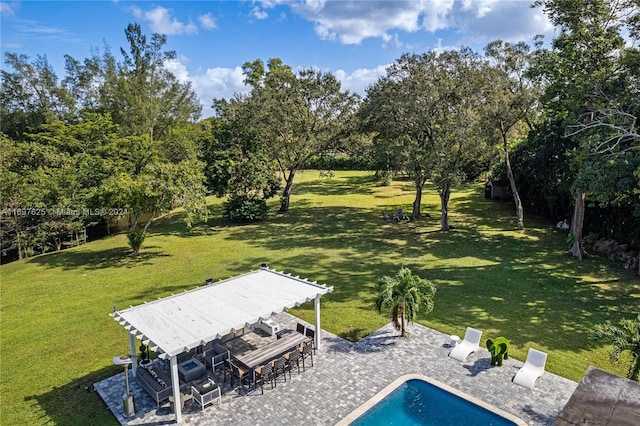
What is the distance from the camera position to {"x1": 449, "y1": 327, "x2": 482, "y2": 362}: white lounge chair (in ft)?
36.3

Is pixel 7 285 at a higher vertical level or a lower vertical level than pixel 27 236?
lower

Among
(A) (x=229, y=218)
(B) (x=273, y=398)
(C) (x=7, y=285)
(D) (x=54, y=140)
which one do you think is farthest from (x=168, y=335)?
(D) (x=54, y=140)

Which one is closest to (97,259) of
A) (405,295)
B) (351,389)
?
(351,389)

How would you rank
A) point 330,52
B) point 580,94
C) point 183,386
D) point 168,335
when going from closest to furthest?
point 168,335, point 183,386, point 580,94, point 330,52

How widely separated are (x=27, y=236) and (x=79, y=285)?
927cm

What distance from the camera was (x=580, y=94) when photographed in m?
16.3

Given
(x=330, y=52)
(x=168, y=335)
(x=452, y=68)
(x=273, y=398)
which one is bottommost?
(x=273, y=398)

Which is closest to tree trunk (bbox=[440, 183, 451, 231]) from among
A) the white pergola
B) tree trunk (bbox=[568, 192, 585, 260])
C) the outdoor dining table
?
tree trunk (bbox=[568, 192, 585, 260])

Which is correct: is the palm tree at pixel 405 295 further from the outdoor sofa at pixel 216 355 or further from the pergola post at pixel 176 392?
the pergola post at pixel 176 392

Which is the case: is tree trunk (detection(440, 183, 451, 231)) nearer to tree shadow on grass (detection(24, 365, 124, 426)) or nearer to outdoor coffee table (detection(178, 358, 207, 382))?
outdoor coffee table (detection(178, 358, 207, 382))

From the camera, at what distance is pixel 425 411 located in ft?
30.0

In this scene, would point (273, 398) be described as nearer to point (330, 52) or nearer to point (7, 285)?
point (7, 285)

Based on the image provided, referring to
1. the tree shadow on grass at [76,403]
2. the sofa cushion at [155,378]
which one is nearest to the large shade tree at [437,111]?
the sofa cushion at [155,378]

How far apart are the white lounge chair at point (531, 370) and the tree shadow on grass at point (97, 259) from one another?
18141 millimetres
